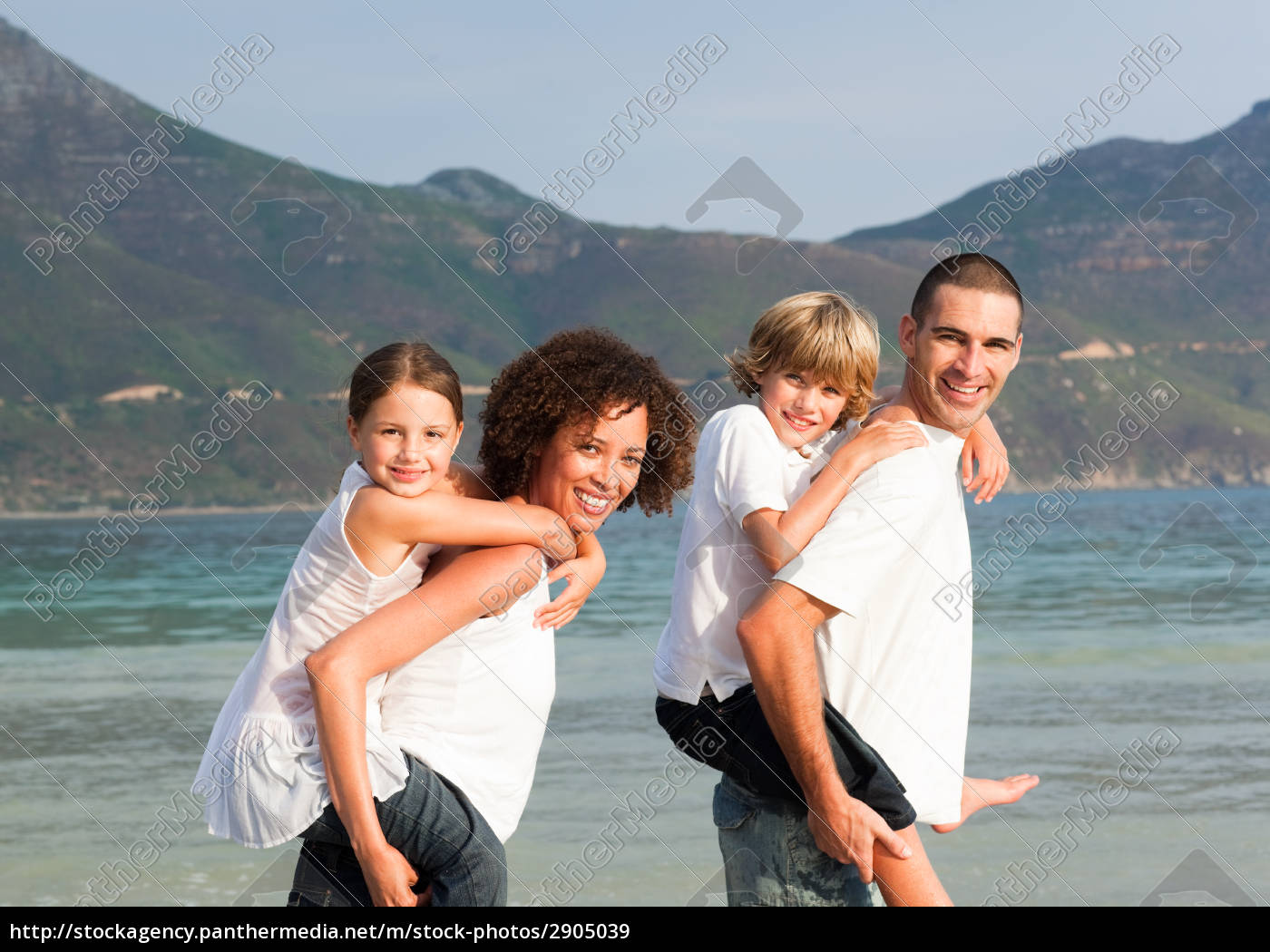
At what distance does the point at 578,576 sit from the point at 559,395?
473 millimetres

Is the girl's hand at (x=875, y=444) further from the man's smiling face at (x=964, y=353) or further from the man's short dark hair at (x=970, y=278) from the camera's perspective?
the man's short dark hair at (x=970, y=278)

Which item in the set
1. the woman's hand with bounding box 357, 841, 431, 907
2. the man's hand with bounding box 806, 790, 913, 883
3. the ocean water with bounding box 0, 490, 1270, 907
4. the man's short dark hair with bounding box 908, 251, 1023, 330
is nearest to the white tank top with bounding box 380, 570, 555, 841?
the woman's hand with bounding box 357, 841, 431, 907

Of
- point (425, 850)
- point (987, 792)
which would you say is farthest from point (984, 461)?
point (425, 850)

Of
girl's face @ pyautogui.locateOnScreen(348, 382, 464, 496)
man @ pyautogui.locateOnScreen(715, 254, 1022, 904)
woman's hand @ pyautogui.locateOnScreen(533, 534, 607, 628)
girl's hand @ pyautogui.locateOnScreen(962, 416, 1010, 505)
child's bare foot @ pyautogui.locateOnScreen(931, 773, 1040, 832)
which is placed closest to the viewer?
man @ pyautogui.locateOnScreen(715, 254, 1022, 904)

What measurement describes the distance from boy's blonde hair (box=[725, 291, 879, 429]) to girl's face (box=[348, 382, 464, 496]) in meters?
0.72

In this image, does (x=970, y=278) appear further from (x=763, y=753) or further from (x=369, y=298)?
(x=369, y=298)

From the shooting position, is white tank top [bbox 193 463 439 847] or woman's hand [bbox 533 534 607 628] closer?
white tank top [bbox 193 463 439 847]

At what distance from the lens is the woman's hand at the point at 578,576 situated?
2.74 m

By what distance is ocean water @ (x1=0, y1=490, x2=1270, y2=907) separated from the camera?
7.71 metres

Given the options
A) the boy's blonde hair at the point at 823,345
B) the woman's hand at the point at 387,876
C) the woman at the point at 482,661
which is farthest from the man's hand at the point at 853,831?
the boy's blonde hair at the point at 823,345

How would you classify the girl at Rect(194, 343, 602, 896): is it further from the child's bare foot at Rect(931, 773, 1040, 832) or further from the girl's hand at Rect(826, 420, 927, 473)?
the child's bare foot at Rect(931, 773, 1040, 832)

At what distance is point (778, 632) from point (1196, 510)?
8259 centimetres
